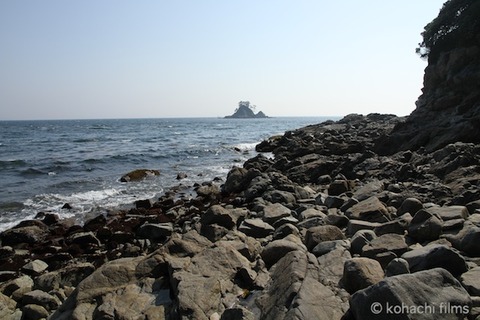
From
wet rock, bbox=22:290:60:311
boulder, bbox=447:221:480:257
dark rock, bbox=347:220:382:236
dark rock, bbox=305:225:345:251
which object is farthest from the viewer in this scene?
dark rock, bbox=347:220:382:236

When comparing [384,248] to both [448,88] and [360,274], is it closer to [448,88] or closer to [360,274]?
[360,274]

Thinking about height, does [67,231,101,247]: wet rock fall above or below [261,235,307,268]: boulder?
Result: below

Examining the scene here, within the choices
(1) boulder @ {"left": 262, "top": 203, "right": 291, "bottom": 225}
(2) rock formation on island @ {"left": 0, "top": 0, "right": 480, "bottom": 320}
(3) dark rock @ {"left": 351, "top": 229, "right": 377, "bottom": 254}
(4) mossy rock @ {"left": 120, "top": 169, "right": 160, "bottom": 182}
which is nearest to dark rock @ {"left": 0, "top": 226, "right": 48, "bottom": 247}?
(2) rock formation on island @ {"left": 0, "top": 0, "right": 480, "bottom": 320}

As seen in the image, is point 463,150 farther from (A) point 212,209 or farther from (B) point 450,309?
(B) point 450,309

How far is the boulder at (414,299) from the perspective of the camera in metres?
3.63

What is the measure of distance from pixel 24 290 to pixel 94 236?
3058 millimetres

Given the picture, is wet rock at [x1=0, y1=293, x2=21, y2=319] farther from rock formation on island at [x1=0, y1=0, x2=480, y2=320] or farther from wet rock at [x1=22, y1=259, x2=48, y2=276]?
wet rock at [x1=22, y1=259, x2=48, y2=276]

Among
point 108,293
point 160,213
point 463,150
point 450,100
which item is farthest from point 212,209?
point 450,100

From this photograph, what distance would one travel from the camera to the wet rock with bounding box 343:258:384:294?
4672 mm

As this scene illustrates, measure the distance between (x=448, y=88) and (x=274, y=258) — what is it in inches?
883

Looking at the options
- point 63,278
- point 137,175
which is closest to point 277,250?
point 63,278

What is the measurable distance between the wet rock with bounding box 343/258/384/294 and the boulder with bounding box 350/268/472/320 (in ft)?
2.50

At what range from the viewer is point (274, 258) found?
242 inches

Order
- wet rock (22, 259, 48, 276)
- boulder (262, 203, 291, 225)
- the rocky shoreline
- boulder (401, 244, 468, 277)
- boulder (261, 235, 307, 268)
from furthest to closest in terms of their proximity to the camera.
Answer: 1. boulder (262, 203, 291, 225)
2. wet rock (22, 259, 48, 276)
3. boulder (261, 235, 307, 268)
4. boulder (401, 244, 468, 277)
5. the rocky shoreline
